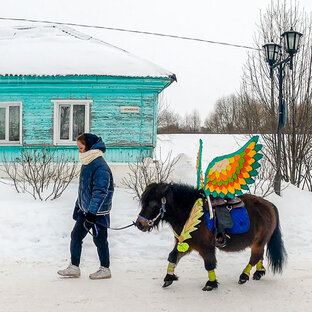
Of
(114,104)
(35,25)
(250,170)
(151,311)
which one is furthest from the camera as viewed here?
(35,25)

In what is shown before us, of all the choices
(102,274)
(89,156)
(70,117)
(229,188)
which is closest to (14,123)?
(70,117)

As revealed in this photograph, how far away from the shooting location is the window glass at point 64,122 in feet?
36.1

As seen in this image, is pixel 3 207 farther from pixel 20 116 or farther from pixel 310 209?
pixel 310 209

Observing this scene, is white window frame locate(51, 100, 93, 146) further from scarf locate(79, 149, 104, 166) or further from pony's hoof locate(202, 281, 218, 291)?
pony's hoof locate(202, 281, 218, 291)

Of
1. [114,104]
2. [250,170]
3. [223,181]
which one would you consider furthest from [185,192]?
[114,104]

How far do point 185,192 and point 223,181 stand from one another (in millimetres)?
443

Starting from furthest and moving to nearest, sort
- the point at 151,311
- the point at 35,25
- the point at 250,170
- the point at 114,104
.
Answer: the point at 35,25
the point at 114,104
the point at 250,170
the point at 151,311

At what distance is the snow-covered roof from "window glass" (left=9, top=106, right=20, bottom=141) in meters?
1.22

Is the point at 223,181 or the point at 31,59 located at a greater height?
the point at 31,59

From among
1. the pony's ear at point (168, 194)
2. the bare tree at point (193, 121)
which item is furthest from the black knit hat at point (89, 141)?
the bare tree at point (193, 121)

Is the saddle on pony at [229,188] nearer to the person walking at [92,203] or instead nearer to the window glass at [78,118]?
the person walking at [92,203]

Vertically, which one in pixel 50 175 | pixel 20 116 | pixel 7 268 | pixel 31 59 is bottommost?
pixel 7 268

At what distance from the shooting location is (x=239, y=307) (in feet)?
11.8

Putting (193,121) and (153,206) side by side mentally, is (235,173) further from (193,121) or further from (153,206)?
(193,121)
